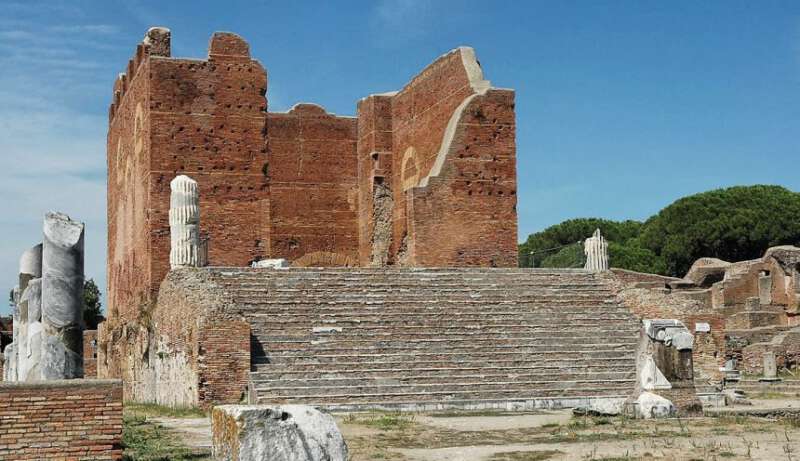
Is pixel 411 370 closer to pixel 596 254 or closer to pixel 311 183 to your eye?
pixel 596 254

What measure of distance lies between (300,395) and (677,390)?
470 cm

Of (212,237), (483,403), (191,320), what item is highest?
(212,237)

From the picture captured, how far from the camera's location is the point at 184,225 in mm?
18750

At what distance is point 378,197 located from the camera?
2598cm

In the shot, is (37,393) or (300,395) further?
(300,395)

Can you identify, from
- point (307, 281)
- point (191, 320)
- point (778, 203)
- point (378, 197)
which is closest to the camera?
point (191, 320)

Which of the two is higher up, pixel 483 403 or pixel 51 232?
pixel 51 232

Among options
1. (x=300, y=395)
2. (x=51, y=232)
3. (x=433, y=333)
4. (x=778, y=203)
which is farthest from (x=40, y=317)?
(x=778, y=203)

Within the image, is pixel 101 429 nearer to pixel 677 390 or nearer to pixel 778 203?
pixel 677 390

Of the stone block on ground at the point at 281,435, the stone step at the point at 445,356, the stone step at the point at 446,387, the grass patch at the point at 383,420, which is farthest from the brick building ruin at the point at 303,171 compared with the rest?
the stone block on ground at the point at 281,435

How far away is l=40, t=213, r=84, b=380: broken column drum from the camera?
9922 mm

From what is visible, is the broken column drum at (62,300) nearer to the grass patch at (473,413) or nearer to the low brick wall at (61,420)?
the low brick wall at (61,420)

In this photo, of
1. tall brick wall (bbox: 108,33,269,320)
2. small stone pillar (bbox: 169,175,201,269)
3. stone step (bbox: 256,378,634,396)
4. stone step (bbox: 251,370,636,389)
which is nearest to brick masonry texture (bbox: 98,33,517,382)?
tall brick wall (bbox: 108,33,269,320)

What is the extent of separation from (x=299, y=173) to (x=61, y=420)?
59.9 feet
